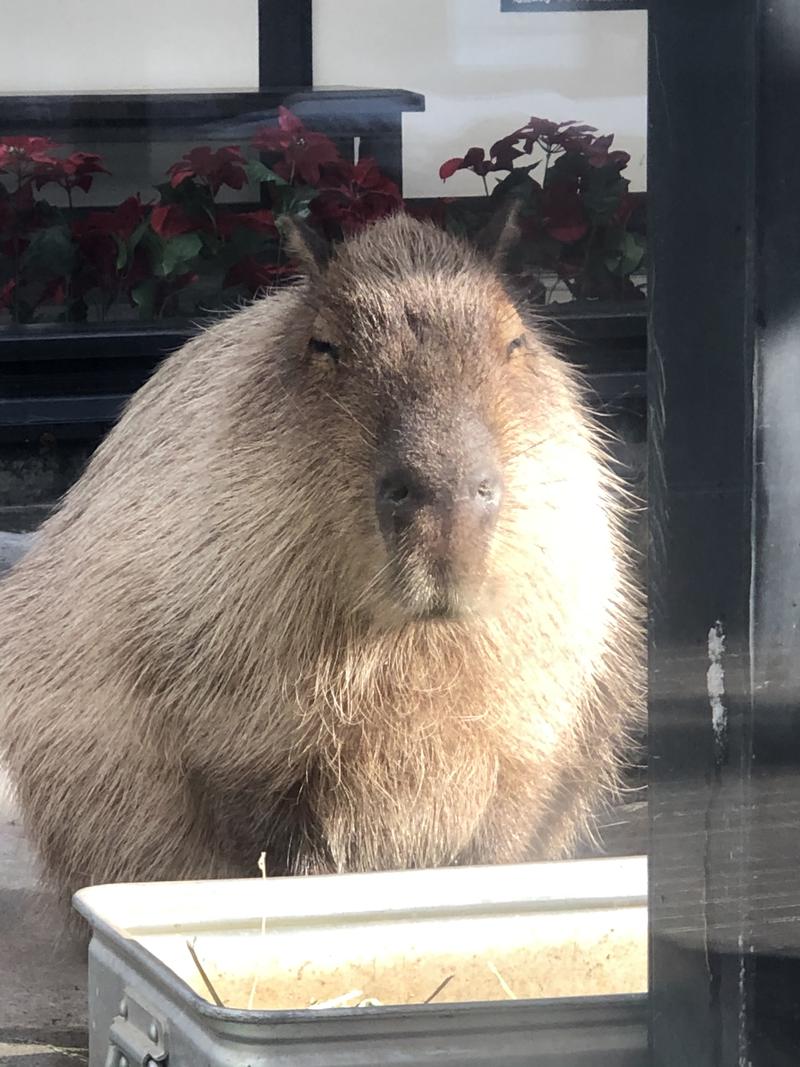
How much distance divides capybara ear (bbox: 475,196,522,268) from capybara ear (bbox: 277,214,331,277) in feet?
0.54

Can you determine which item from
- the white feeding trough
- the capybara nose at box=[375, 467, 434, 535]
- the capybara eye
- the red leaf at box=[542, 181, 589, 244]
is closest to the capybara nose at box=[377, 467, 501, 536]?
the capybara nose at box=[375, 467, 434, 535]

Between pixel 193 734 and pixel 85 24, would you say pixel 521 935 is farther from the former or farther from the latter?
pixel 85 24

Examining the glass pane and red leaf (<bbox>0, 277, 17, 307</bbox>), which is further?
red leaf (<bbox>0, 277, 17, 307</bbox>)

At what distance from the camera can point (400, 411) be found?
150cm

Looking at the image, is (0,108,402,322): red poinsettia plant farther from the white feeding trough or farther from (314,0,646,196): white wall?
the white feeding trough

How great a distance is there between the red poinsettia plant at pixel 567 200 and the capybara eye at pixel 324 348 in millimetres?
355

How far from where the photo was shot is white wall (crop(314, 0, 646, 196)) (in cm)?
192

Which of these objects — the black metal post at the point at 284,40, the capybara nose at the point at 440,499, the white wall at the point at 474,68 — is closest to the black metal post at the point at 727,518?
the capybara nose at the point at 440,499

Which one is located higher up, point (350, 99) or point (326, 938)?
point (350, 99)

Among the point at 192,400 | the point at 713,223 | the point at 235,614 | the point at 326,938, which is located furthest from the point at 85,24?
the point at 713,223

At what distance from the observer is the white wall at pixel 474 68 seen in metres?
1.92

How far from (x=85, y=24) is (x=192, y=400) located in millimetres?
468

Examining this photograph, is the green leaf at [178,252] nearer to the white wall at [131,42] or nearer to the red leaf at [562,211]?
the white wall at [131,42]

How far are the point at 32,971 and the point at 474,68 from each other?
4.27ft
